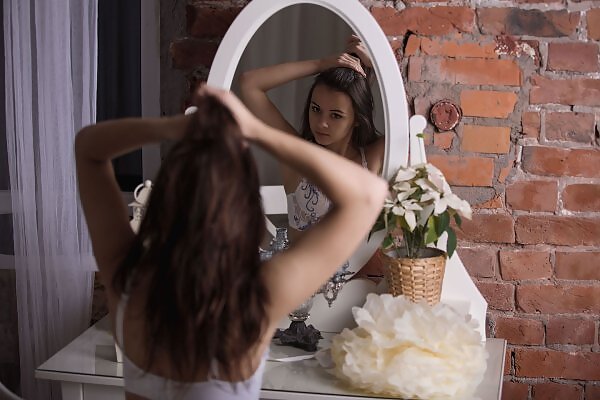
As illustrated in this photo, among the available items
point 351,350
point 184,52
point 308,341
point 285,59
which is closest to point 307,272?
point 351,350

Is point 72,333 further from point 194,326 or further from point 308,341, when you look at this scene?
point 194,326

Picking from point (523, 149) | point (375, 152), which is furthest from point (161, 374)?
point (523, 149)

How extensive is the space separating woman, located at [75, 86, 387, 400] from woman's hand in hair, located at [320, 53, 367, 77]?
0.77 metres

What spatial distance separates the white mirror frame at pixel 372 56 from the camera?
1.76 m

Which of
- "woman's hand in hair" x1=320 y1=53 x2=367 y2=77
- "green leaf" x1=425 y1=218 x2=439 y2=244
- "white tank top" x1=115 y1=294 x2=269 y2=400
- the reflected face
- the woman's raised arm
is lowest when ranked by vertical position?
"white tank top" x1=115 y1=294 x2=269 y2=400

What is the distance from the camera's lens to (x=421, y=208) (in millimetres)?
1697

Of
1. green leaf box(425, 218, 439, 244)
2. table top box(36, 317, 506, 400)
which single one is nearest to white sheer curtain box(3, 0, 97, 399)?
table top box(36, 317, 506, 400)

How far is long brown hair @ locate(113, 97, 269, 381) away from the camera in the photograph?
3.17ft

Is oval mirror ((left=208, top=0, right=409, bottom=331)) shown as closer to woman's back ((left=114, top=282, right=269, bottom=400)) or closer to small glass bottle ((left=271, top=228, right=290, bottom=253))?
small glass bottle ((left=271, top=228, right=290, bottom=253))

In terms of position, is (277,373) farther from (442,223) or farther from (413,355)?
(442,223)

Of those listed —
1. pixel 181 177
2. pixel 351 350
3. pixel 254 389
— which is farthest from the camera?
pixel 351 350

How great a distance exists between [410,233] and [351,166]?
0.72 meters

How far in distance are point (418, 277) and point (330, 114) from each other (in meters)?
0.41

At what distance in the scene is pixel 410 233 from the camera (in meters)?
1.75
